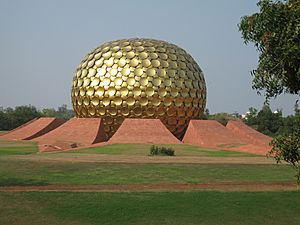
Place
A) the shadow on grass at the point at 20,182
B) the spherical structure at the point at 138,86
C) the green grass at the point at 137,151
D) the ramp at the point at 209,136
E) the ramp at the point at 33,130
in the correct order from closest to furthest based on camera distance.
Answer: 1. the shadow on grass at the point at 20,182
2. the green grass at the point at 137,151
3. the ramp at the point at 209,136
4. the spherical structure at the point at 138,86
5. the ramp at the point at 33,130

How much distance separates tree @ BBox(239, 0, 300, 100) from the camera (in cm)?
557

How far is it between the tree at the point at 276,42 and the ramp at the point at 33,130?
28816 mm

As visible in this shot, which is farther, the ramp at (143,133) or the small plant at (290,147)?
the ramp at (143,133)

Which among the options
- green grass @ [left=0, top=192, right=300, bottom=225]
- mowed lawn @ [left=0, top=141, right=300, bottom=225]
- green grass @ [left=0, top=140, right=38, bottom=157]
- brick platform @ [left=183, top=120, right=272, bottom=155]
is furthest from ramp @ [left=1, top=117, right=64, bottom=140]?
green grass @ [left=0, top=192, right=300, bottom=225]

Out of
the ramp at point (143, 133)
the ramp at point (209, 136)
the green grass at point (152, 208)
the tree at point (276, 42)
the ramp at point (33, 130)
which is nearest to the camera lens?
the tree at point (276, 42)

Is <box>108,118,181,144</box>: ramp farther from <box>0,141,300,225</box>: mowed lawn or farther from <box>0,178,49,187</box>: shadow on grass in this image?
<box>0,178,49,187</box>: shadow on grass

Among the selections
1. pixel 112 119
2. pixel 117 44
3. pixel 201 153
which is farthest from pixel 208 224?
pixel 117 44

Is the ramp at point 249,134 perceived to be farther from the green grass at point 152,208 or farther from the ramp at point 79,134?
the green grass at point 152,208

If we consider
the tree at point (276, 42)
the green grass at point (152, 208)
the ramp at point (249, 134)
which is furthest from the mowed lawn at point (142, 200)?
the ramp at point (249, 134)

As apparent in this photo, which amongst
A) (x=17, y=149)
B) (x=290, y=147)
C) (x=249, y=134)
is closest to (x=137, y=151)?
(x=17, y=149)

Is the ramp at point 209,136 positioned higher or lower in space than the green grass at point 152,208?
higher

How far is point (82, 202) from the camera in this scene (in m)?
8.99

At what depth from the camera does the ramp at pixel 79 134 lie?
91.4 ft

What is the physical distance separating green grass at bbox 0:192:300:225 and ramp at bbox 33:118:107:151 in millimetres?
17310
